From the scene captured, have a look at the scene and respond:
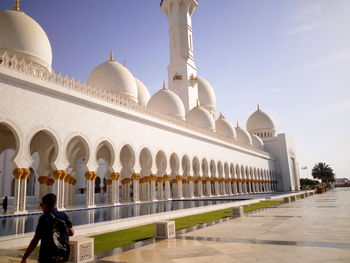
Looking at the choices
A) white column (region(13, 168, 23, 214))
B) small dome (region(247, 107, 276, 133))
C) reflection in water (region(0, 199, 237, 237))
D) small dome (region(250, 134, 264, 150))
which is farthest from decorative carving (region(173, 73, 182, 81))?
white column (region(13, 168, 23, 214))

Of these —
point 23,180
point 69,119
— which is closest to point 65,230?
point 23,180

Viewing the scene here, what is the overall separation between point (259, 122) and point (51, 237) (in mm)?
40892

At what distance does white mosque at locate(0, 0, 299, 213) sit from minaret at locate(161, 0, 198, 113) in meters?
0.10

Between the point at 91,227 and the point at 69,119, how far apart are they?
21.0 feet

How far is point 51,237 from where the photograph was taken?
258 centimetres

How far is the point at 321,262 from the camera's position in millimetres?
3684

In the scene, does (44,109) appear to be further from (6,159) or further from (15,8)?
(6,159)

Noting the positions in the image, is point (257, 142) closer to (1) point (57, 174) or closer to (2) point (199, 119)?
(2) point (199, 119)

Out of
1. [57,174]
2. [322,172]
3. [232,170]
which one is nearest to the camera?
[57,174]

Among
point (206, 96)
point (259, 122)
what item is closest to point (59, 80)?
point (206, 96)

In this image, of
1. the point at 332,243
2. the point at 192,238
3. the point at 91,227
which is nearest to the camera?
the point at 332,243

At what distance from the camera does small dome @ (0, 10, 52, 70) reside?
12.7 meters

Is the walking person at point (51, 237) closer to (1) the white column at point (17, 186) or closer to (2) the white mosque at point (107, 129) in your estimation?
(2) the white mosque at point (107, 129)

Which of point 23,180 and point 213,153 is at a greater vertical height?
point 213,153
